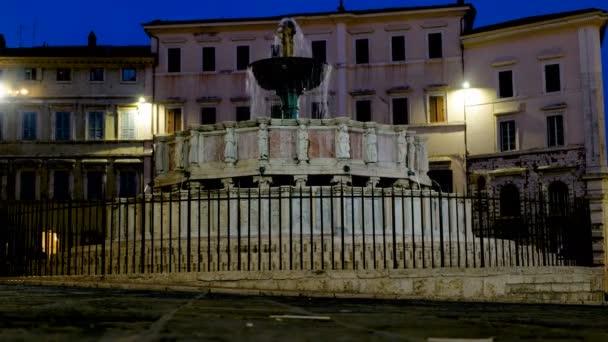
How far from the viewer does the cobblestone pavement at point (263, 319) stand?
7.75 m

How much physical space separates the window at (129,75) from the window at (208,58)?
12.1 ft

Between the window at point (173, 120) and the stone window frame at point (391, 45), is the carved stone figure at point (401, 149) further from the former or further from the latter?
the window at point (173, 120)

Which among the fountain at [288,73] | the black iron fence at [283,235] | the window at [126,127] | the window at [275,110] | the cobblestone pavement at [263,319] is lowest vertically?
the cobblestone pavement at [263,319]

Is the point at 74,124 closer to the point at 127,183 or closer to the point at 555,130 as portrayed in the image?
the point at 127,183

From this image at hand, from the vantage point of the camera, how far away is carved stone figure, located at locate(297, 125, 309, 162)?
20594 millimetres

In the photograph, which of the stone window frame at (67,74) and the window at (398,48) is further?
the stone window frame at (67,74)

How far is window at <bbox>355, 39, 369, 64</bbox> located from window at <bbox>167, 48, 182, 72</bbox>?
30.7ft

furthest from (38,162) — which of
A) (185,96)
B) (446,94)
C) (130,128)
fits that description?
(446,94)

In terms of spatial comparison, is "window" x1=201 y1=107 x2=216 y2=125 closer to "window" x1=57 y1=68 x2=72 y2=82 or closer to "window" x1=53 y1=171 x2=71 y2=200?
"window" x1=57 y1=68 x2=72 y2=82

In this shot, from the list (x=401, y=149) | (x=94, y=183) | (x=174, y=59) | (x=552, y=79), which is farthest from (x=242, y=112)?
(x=401, y=149)

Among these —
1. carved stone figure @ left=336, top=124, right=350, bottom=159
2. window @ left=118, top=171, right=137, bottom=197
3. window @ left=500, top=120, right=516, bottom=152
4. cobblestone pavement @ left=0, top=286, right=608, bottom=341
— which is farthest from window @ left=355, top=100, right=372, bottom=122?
cobblestone pavement @ left=0, top=286, right=608, bottom=341

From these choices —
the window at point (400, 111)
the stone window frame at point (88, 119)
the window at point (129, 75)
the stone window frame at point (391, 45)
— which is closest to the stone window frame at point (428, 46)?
the stone window frame at point (391, 45)

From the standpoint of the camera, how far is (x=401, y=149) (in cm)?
2186

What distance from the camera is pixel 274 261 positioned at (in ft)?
55.7
